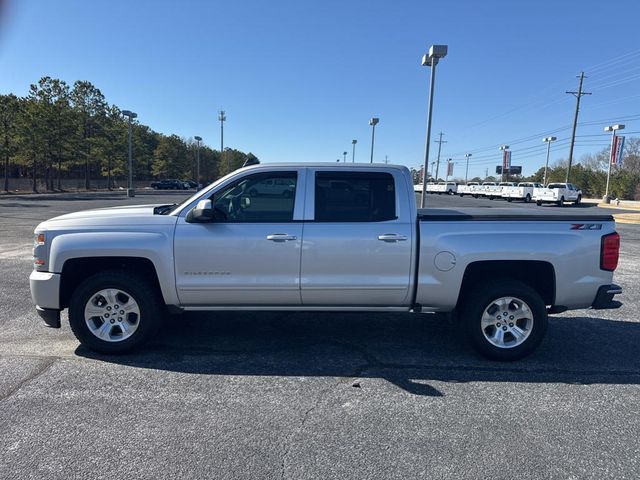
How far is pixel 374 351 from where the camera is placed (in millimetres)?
4695

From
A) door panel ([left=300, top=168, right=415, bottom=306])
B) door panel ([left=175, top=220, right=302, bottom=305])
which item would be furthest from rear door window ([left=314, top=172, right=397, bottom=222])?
door panel ([left=175, top=220, right=302, bottom=305])

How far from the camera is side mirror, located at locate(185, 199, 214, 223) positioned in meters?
4.18

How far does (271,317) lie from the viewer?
5.81 meters

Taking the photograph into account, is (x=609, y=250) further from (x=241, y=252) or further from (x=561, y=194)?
(x=561, y=194)

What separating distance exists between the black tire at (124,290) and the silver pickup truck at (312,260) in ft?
0.04

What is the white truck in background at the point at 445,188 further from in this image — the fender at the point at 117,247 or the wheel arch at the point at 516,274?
the fender at the point at 117,247

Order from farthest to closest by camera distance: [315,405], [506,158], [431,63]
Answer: [506,158] → [431,63] → [315,405]

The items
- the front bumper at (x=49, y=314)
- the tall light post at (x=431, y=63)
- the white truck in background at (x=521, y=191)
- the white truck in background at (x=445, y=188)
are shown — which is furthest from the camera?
the white truck in background at (x=445, y=188)

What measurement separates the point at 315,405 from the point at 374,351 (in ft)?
4.24

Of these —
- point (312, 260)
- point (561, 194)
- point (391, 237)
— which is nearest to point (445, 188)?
point (561, 194)

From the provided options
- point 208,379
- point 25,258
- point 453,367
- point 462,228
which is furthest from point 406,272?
point 25,258

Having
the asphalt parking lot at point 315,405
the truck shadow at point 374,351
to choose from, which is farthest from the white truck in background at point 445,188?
the asphalt parking lot at point 315,405

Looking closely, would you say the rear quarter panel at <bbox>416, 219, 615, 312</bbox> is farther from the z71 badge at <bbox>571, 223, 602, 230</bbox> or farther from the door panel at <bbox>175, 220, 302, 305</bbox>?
the door panel at <bbox>175, 220, 302, 305</bbox>

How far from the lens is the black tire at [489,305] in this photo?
436 centimetres
